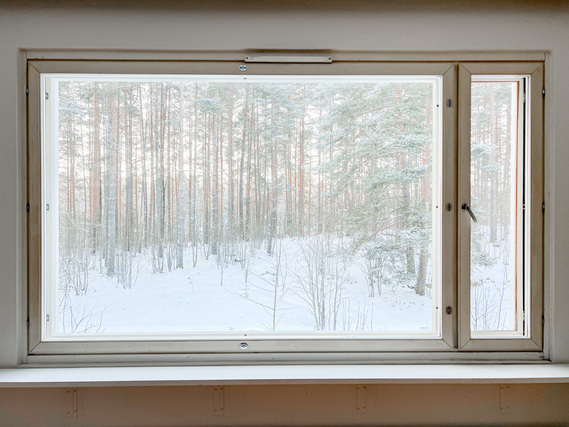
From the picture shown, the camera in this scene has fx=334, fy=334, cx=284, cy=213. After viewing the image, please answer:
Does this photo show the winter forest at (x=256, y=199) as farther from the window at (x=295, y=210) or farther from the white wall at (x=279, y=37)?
the white wall at (x=279, y=37)

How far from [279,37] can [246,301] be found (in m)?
1.49

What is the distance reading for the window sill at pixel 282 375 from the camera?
5.41 feet

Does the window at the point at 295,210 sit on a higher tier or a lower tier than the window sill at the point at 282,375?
higher

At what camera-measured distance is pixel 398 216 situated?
1.92 m

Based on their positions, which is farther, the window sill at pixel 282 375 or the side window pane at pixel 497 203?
the side window pane at pixel 497 203

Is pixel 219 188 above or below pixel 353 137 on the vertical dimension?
below

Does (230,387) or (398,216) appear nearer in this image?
(230,387)

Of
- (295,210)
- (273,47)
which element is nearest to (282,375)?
(295,210)

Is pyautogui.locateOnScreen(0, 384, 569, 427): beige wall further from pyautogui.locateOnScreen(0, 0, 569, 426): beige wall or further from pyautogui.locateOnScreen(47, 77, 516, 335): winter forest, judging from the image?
pyautogui.locateOnScreen(47, 77, 516, 335): winter forest

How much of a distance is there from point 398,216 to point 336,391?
3.34 feet

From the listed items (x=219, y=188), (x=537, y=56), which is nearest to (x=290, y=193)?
(x=219, y=188)

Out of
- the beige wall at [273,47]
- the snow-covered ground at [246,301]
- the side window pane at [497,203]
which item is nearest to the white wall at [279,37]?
the beige wall at [273,47]

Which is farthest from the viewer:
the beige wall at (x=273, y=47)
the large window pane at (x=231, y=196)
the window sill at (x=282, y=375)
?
the large window pane at (x=231, y=196)

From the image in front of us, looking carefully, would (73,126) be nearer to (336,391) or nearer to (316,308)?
(316,308)
